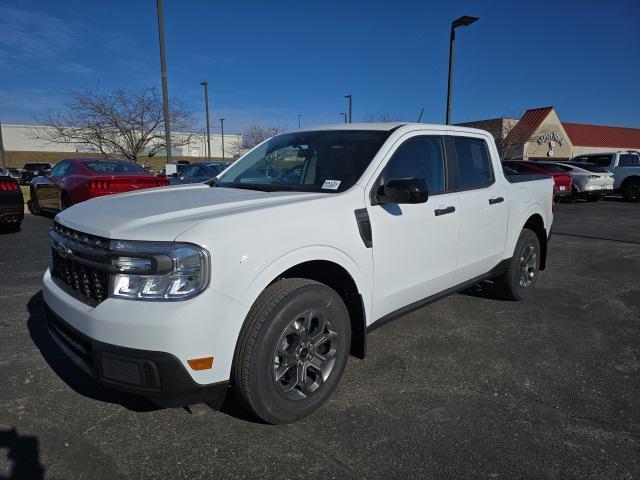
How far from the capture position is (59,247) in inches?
110

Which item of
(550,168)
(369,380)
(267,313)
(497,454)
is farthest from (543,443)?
(550,168)

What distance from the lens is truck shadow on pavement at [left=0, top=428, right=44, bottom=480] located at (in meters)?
2.25

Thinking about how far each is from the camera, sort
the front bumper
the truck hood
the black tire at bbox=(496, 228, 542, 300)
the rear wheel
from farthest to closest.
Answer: the rear wheel, the black tire at bbox=(496, 228, 542, 300), the truck hood, the front bumper

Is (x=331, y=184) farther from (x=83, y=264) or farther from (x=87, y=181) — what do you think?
(x=87, y=181)

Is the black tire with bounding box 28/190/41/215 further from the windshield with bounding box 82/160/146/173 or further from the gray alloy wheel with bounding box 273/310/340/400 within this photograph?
the gray alloy wheel with bounding box 273/310/340/400

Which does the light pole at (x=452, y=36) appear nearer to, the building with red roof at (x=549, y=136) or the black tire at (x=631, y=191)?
the black tire at (x=631, y=191)

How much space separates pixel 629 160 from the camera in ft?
60.8

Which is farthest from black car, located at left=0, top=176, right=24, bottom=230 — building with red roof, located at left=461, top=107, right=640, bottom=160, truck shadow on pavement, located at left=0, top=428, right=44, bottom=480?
building with red roof, located at left=461, top=107, right=640, bottom=160

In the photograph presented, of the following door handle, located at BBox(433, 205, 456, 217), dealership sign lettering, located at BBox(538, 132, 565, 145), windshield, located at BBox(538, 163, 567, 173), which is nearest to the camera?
door handle, located at BBox(433, 205, 456, 217)

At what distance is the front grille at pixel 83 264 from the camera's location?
2.36 metres

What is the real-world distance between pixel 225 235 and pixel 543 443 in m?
2.05

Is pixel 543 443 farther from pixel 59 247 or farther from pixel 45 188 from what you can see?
pixel 45 188

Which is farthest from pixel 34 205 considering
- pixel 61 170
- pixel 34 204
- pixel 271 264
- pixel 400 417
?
pixel 400 417

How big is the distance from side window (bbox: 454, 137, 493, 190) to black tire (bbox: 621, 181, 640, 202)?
17.5m
